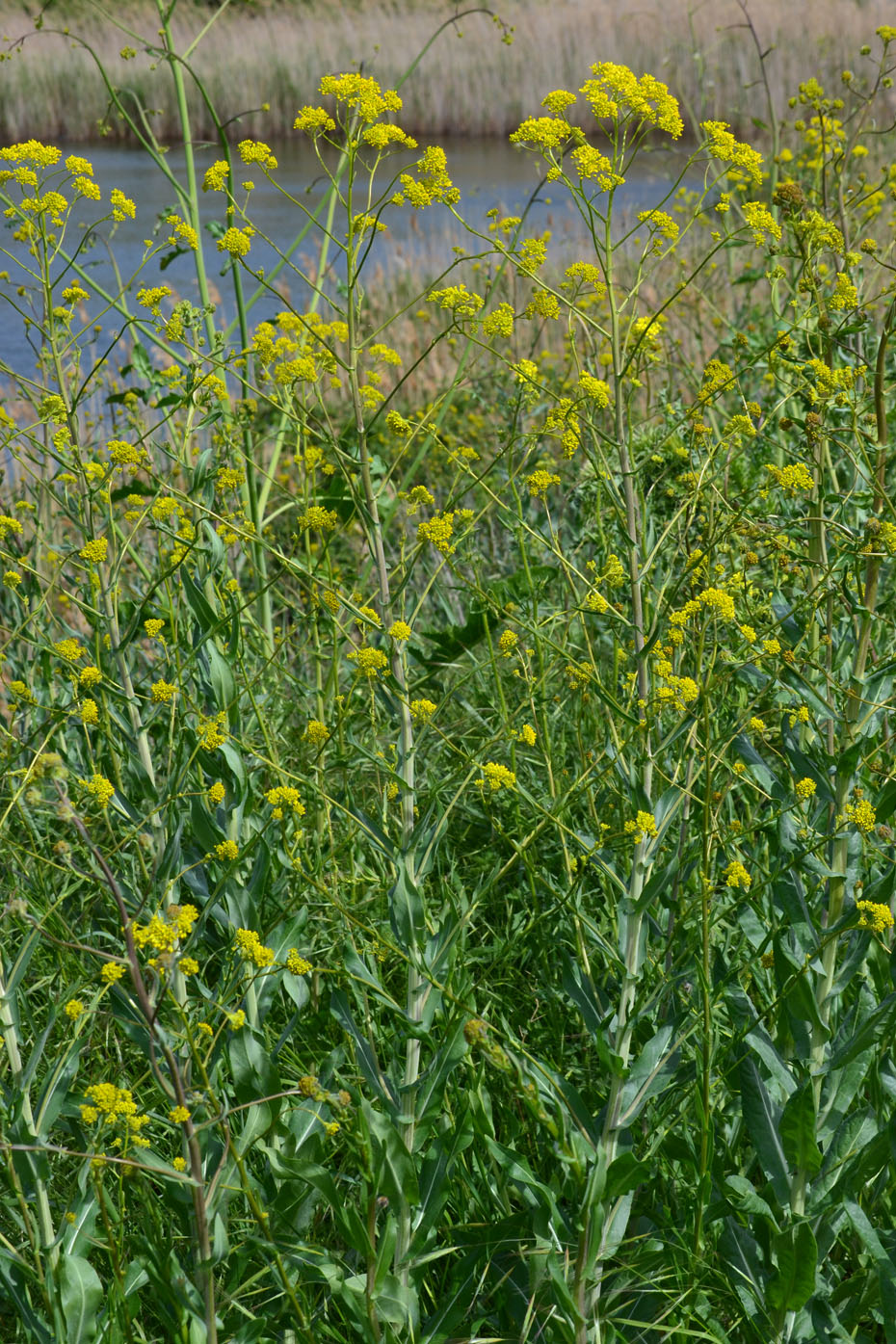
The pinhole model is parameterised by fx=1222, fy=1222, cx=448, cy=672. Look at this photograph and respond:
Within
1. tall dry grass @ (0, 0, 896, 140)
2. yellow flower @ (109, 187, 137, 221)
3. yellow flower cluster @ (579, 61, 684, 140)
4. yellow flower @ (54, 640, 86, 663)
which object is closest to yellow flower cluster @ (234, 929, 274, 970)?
yellow flower @ (54, 640, 86, 663)

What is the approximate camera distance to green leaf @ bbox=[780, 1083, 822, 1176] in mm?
1632

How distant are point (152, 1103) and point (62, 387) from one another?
1.32 m

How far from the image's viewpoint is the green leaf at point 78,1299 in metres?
1.61

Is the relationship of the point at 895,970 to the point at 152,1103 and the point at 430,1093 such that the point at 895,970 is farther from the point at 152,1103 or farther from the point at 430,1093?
the point at 152,1103

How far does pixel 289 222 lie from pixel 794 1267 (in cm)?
946

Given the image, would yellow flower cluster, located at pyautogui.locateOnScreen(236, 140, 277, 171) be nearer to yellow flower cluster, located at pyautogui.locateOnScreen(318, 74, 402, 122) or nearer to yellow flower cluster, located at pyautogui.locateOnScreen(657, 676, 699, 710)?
yellow flower cluster, located at pyautogui.locateOnScreen(318, 74, 402, 122)

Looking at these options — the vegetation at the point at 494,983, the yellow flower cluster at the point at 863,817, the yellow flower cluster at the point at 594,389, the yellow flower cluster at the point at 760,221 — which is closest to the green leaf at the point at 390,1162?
the vegetation at the point at 494,983

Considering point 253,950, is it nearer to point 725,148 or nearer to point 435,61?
point 725,148

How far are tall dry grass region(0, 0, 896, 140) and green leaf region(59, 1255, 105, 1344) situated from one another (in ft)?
42.7

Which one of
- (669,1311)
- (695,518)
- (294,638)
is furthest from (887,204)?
(669,1311)

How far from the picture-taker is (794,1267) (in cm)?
165

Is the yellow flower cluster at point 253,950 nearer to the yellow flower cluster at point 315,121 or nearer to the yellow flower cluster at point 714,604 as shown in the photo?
the yellow flower cluster at point 714,604

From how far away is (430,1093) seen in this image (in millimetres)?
1784

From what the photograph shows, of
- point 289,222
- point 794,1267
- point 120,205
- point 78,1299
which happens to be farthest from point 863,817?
point 289,222
